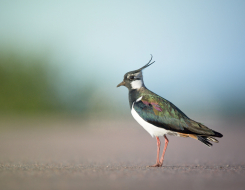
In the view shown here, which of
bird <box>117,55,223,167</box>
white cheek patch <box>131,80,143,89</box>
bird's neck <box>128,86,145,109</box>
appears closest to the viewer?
bird <box>117,55,223,167</box>

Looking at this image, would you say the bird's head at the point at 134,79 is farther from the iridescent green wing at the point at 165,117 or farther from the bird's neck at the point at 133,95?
the iridescent green wing at the point at 165,117

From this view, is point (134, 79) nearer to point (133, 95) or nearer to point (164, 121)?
point (133, 95)

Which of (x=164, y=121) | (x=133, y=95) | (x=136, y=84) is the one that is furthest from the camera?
(x=136, y=84)

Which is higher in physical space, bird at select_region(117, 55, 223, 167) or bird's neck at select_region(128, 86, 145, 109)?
bird's neck at select_region(128, 86, 145, 109)

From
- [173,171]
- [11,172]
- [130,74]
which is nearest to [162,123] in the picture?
[173,171]

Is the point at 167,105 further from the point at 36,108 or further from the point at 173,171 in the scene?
the point at 36,108

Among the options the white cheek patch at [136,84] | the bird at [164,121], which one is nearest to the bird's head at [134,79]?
the white cheek patch at [136,84]

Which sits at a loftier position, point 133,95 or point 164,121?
point 133,95

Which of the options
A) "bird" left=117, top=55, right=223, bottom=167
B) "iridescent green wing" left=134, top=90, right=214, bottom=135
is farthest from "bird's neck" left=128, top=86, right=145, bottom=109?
"iridescent green wing" left=134, top=90, right=214, bottom=135

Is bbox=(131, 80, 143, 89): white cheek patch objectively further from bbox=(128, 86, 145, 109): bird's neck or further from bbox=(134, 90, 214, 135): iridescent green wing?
bbox=(134, 90, 214, 135): iridescent green wing

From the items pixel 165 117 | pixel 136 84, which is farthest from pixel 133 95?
pixel 165 117

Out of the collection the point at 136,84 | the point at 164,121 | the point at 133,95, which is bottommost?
the point at 164,121

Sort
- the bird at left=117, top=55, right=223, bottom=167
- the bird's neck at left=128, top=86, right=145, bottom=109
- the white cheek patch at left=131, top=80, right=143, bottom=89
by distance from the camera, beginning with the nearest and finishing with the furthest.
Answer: the bird at left=117, top=55, right=223, bottom=167 → the bird's neck at left=128, top=86, right=145, bottom=109 → the white cheek patch at left=131, top=80, right=143, bottom=89

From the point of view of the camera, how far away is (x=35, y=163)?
20.7ft
